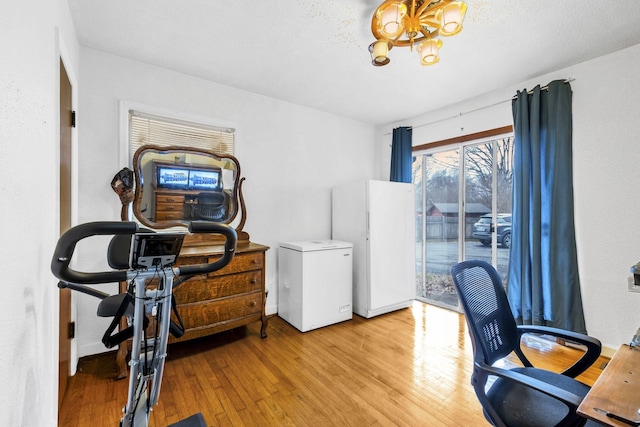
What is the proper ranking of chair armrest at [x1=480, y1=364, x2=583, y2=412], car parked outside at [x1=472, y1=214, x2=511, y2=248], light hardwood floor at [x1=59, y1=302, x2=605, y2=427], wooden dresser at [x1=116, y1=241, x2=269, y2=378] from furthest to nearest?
1. car parked outside at [x1=472, y1=214, x2=511, y2=248]
2. wooden dresser at [x1=116, y1=241, x2=269, y2=378]
3. light hardwood floor at [x1=59, y1=302, x2=605, y2=427]
4. chair armrest at [x1=480, y1=364, x2=583, y2=412]

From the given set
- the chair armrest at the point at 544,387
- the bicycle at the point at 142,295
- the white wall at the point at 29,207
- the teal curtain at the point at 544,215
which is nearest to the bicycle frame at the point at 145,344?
the bicycle at the point at 142,295

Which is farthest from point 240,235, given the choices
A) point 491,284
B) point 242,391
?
point 491,284

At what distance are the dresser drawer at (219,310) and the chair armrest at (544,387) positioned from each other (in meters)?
1.97

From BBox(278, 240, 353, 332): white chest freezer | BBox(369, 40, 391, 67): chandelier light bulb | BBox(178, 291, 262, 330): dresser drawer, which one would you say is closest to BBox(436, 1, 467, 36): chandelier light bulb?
BBox(369, 40, 391, 67): chandelier light bulb

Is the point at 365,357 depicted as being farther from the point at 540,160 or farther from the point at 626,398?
the point at 540,160

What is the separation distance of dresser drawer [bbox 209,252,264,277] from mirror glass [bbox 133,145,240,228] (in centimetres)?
53

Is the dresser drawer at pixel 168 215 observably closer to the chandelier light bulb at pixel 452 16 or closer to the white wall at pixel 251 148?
the white wall at pixel 251 148

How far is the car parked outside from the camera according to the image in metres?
3.09

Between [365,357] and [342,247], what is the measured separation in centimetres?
115

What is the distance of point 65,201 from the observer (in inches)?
72.9

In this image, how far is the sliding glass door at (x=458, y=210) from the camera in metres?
3.13

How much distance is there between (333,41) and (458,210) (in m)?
2.43

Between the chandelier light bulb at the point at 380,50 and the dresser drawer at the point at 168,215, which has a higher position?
the chandelier light bulb at the point at 380,50

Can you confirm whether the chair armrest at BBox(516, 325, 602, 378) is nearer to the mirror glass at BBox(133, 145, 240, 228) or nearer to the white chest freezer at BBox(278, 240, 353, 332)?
the white chest freezer at BBox(278, 240, 353, 332)
